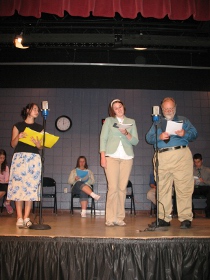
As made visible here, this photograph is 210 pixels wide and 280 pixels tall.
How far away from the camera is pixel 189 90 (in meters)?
7.71

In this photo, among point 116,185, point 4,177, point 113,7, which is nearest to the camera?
point 116,185

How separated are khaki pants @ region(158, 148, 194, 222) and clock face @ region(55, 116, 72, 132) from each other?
4.64 m

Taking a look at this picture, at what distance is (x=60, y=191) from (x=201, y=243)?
5.31 m

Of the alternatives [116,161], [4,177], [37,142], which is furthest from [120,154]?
[4,177]

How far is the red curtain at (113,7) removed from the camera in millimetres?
3557

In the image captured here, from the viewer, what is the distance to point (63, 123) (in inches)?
299

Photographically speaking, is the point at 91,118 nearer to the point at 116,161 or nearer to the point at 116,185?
the point at 116,161

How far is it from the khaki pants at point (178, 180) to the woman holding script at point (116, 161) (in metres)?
0.44

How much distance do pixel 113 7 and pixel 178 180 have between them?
2.35 metres

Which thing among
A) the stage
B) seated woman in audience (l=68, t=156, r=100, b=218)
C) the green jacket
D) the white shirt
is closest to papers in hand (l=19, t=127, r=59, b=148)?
the green jacket

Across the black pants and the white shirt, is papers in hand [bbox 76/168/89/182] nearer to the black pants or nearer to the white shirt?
the black pants

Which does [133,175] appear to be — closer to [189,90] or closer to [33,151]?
[189,90]

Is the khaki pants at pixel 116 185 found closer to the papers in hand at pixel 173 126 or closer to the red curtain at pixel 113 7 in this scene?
the papers in hand at pixel 173 126

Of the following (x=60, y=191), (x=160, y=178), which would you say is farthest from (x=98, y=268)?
(x=60, y=191)
